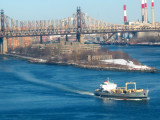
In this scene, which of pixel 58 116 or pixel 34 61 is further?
pixel 34 61

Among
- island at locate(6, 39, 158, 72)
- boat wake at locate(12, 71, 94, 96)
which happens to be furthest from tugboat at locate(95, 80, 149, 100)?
island at locate(6, 39, 158, 72)

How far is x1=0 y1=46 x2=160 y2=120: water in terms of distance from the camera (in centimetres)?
783

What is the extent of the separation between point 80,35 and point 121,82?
53.6ft

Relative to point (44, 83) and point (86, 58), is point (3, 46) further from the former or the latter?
point (44, 83)

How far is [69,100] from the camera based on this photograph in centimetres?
895

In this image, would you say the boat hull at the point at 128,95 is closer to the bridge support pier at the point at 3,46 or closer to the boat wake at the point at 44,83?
the boat wake at the point at 44,83

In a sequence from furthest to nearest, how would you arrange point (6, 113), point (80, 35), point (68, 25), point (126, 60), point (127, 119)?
point (68, 25), point (80, 35), point (126, 60), point (6, 113), point (127, 119)

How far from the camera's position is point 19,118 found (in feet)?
25.2

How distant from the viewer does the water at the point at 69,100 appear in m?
7.83

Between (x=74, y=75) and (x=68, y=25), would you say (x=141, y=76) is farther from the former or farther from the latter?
(x=68, y=25)

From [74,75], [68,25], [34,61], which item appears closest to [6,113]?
[74,75]

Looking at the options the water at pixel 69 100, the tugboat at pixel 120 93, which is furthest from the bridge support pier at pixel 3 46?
the tugboat at pixel 120 93

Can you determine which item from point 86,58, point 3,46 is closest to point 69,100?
point 86,58

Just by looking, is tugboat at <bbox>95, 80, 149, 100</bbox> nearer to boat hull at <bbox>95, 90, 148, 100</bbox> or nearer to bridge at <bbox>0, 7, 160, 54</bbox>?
boat hull at <bbox>95, 90, 148, 100</bbox>
